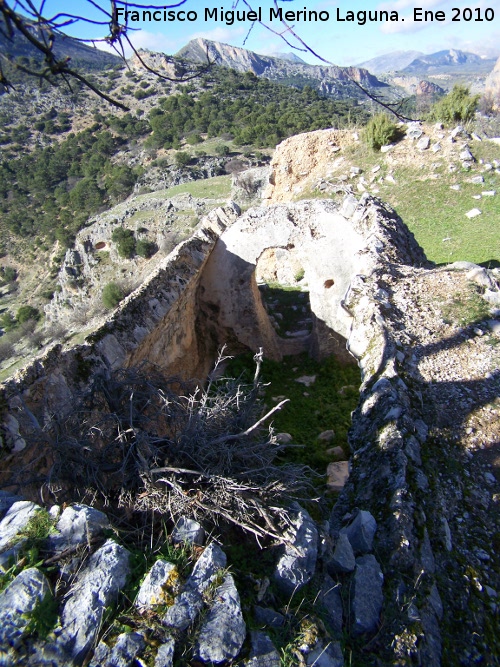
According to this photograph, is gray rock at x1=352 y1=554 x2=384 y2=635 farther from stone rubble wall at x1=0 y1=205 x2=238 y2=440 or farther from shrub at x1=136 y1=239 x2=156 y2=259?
shrub at x1=136 y1=239 x2=156 y2=259

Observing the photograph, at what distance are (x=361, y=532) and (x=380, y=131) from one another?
15.4 metres

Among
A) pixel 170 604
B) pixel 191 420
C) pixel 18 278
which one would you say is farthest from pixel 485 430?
pixel 18 278

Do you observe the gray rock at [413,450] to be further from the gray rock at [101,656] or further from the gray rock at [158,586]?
the gray rock at [101,656]

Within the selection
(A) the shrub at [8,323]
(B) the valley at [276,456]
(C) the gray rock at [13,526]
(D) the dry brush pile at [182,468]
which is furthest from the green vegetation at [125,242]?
(C) the gray rock at [13,526]

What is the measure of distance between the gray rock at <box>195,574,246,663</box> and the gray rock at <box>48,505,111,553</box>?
0.71 meters

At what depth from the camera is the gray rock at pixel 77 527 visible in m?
2.28

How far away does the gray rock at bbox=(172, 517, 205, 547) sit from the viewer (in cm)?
245

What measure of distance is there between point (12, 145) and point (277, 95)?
25.3m

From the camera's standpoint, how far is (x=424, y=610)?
2859 mm

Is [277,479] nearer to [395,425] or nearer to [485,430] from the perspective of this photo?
[395,425]

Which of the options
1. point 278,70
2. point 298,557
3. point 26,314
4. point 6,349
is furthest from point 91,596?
point 278,70

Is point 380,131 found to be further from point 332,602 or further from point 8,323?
point 8,323

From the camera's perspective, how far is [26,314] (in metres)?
28.9

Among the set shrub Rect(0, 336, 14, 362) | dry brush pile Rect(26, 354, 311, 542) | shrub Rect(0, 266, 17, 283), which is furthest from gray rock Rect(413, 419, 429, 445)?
shrub Rect(0, 266, 17, 283)
